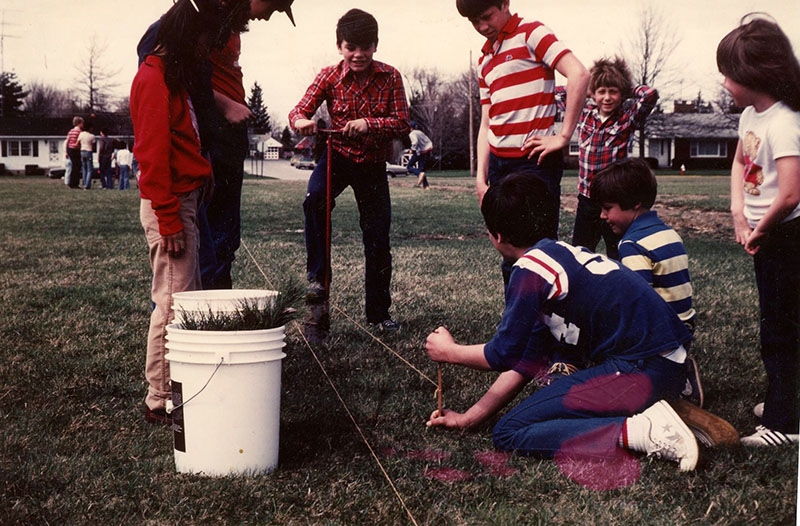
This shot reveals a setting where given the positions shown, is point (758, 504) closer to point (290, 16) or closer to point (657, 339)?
point (657, 339)

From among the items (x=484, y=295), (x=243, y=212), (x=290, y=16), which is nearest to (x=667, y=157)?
(x=243, y=212)

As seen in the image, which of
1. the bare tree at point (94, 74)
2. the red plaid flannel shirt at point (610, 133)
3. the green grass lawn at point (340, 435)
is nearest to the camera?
the green grass lawn at point (340, 435)

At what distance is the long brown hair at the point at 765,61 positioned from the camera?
249 cm

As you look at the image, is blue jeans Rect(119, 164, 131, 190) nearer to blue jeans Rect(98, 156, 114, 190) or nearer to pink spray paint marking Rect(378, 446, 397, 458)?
blue jeans Rect(98, 156, 114, 190)

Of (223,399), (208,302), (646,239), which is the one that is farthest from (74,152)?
(223,399)

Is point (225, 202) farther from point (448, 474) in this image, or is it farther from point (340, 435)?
point (448, 474)

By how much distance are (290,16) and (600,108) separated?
1.92m

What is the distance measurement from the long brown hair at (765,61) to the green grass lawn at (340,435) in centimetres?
113

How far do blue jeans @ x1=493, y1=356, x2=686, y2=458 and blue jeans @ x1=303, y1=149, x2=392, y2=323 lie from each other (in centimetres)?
162

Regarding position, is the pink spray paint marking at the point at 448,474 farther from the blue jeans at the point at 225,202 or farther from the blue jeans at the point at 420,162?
the blue jeans at the point at 420,162

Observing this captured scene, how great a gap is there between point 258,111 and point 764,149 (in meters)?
2.74

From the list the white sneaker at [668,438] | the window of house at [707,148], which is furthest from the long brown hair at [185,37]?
the window of house at [707,148]

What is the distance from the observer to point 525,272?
2.41m

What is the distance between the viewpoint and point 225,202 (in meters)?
3.64
